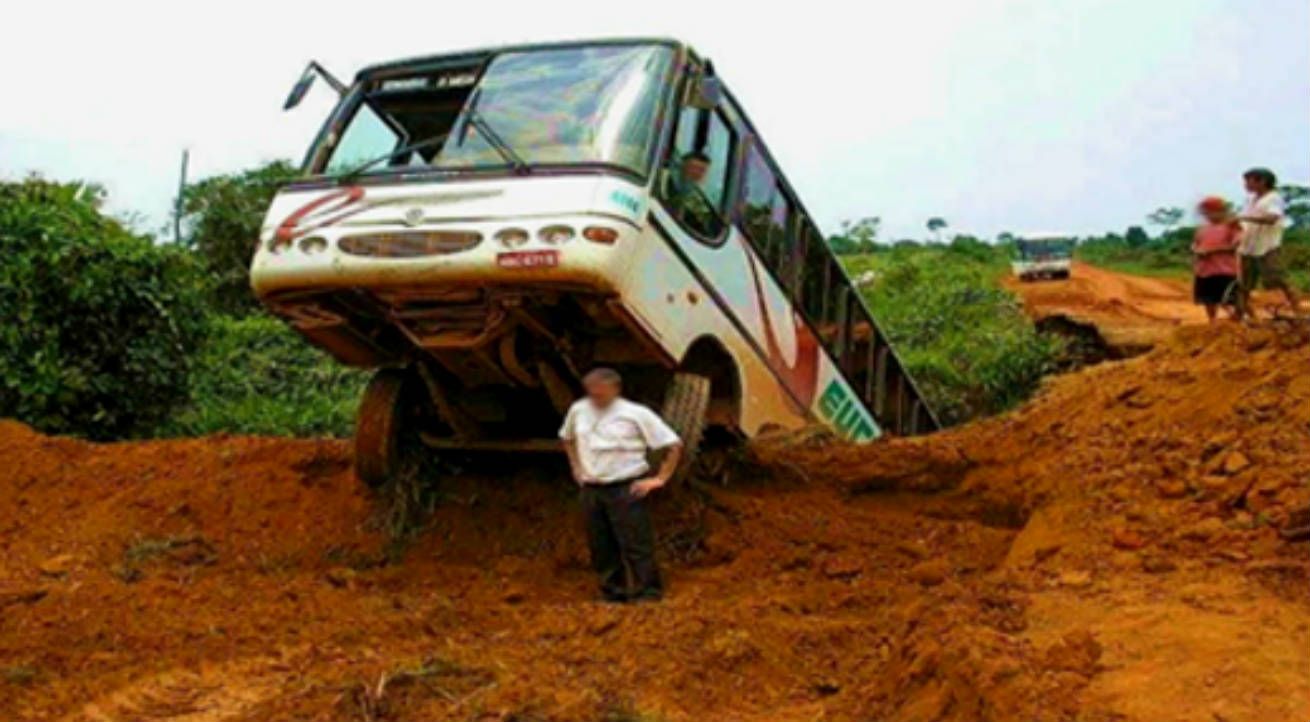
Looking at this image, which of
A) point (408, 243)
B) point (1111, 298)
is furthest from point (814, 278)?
point (1111, 298)

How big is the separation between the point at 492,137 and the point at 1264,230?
606cm

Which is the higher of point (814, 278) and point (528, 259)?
point (528, 259)

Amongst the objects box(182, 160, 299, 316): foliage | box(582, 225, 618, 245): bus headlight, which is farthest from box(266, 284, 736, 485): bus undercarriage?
box(182, 160, 299, 316): foliage

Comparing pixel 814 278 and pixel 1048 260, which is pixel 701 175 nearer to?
pixel 814 278

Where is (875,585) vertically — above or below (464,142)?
below

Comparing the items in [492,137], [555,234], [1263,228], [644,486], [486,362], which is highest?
[492,137]

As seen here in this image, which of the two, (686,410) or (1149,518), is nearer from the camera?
(1149,518)

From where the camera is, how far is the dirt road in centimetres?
2425

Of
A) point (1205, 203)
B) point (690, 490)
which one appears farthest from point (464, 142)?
point (1205, 203)

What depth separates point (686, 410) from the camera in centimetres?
824

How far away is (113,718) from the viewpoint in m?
6.05

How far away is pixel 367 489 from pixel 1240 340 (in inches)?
228

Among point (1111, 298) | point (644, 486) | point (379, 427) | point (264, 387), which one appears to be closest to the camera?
point (644, 486)

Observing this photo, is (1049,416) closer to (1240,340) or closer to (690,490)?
(1240,340)
